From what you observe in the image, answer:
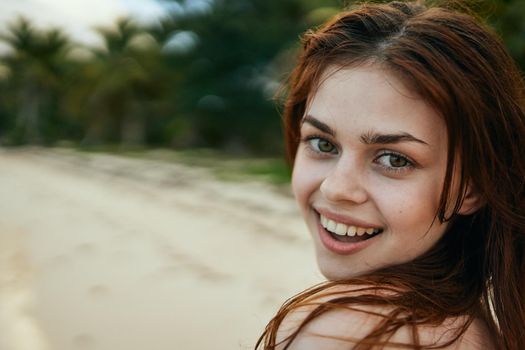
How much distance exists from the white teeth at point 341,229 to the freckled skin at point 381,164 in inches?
1.4

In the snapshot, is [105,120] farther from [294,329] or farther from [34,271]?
[294,329]

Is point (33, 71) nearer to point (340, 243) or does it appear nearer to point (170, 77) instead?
point (170, 77)

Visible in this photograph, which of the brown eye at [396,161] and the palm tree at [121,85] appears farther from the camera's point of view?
the palm tree at [121,85]

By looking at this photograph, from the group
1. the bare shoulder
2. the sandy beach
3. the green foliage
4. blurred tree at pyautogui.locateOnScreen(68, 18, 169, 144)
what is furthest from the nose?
blurred tree at pyautogui.locateOnScreen(68, 18, 169, 144)

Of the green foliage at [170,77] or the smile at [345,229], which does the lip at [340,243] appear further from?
the green foliage at [170,77]

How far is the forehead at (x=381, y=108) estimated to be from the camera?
1.00m

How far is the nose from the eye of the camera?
1.04 metres

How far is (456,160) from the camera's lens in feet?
3.41

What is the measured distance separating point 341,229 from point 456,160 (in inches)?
10.4

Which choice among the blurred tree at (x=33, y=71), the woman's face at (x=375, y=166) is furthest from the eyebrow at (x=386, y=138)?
the blurred tree at (x=33, y=71)

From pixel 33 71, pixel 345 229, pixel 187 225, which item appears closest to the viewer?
pixel 345 229

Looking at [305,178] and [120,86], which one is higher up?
[305,178]

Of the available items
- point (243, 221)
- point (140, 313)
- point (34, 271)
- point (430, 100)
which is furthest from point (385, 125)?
point (243, 221)

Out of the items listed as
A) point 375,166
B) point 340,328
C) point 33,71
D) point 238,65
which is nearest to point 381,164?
point 375,166
